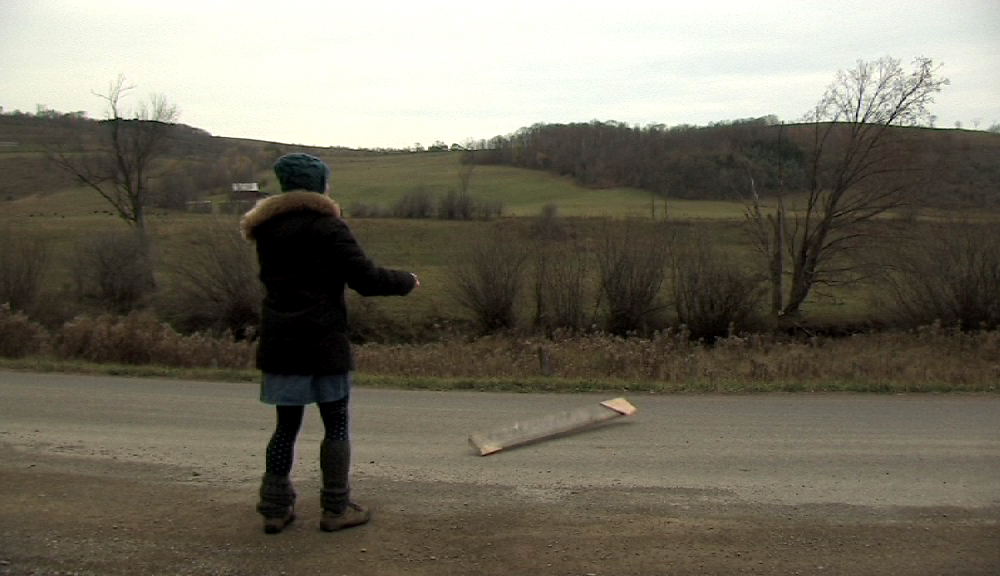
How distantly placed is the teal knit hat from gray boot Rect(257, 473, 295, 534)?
5.31 feet

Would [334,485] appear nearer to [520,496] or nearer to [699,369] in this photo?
[520,496]

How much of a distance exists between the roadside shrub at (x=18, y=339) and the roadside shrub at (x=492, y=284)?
49.7 feet

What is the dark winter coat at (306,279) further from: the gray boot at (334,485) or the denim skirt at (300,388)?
the gray boot at (334,485)

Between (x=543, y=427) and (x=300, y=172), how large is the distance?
337 cm

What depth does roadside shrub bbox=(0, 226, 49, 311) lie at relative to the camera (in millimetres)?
26078

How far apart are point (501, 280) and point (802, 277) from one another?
1130cm

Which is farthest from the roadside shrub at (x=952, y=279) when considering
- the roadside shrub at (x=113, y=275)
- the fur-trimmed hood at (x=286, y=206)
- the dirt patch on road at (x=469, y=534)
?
the roadside shrub at (x=113, y=275)

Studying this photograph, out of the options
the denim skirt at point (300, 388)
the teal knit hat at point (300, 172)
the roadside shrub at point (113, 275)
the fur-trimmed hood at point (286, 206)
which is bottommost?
the roadside shrub at point (113, 275)

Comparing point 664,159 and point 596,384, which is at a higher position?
point 664,159

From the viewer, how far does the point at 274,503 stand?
4176mm

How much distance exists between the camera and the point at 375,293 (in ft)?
13.3

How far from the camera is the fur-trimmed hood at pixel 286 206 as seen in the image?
3996 mm

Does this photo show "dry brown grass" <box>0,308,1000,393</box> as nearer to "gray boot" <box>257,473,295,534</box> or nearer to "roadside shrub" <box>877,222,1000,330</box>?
"gray boot" <box>257,473,295,534</box>

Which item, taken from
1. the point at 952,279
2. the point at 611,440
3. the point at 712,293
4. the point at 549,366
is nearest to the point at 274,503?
the point at 611,440
